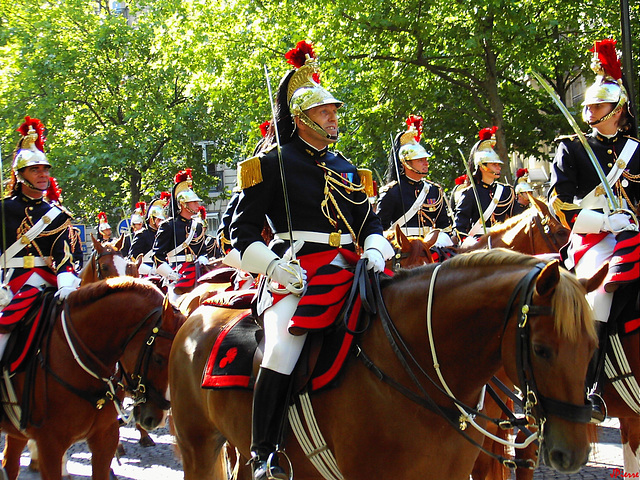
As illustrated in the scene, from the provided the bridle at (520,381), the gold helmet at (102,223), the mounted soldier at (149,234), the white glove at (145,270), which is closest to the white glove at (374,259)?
the bridle at (520,381)

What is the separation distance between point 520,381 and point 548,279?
0.45m

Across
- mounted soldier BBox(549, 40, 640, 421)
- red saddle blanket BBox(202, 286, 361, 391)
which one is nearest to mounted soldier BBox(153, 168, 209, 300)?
mounted soldier BBox(549, 40, 640, 421)

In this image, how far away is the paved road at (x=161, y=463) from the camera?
6965 mm

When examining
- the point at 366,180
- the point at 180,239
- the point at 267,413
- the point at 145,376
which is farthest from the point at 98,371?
the point at 180,239

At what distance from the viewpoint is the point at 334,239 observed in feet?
15.0

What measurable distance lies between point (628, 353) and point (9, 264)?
201 inches

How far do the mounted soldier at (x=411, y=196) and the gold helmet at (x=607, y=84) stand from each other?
3.80 m

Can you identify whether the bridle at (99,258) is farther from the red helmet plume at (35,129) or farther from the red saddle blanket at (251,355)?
the red saddle blanket at (251,355)

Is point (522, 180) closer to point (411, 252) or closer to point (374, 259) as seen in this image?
point (411, 252)

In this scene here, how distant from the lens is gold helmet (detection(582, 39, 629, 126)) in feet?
19.4

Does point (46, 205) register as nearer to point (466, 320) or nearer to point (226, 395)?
point (226, 395)

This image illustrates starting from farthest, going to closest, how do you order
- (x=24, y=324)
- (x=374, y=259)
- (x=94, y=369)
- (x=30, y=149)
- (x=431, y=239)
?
(x=431, y=239) → (x=30, y=149) → (x=24, y=324) → (x=94, y=369) → (x=374, y=259)

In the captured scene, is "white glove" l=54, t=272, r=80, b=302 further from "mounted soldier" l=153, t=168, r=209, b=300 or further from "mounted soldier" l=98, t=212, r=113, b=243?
"mounted soldier" l=98, t=212, r=113, b=243

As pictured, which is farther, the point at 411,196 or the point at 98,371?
the point at 411,196
